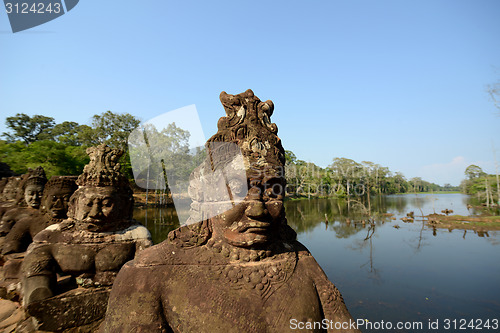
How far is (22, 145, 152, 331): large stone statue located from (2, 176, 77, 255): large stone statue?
4.31 feet

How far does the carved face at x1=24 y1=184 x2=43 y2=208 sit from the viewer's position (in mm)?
6984

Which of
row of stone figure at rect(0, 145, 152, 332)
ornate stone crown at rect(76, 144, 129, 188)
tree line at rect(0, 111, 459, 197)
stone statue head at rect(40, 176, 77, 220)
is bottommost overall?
row of stone figure at rect(0, 145, 152, 332)

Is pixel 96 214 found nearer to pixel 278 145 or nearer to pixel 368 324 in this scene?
pixel 278 145

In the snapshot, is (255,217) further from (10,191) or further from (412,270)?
(412,270)

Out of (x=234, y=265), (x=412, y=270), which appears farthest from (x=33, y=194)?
(x=412, y=270)

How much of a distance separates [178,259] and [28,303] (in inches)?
116

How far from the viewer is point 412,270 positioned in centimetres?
1584

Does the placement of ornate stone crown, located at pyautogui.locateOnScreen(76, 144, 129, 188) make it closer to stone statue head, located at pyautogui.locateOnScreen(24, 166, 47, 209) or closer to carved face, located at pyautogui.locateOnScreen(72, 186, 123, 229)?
carved face, located at pyautogui.locateOnScreen(72, 186, 123, 229)

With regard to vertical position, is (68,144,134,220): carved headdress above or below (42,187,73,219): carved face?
above

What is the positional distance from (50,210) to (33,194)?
8.35 ft

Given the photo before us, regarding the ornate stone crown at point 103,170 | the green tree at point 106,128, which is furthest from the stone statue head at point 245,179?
the green tree at point 106,128

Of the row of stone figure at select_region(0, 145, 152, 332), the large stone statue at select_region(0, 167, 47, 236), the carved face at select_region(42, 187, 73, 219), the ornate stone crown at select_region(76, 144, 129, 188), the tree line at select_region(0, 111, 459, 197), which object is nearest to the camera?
the row of stone figure at select_region(0, 145, 152, 332)

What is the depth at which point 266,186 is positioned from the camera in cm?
209

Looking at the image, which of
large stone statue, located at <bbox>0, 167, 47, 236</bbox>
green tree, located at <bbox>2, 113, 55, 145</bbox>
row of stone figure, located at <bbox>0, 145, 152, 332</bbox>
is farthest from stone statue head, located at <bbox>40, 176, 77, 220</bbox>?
green tree, located at <bbox>2, 113, 55, 145</bbox>
